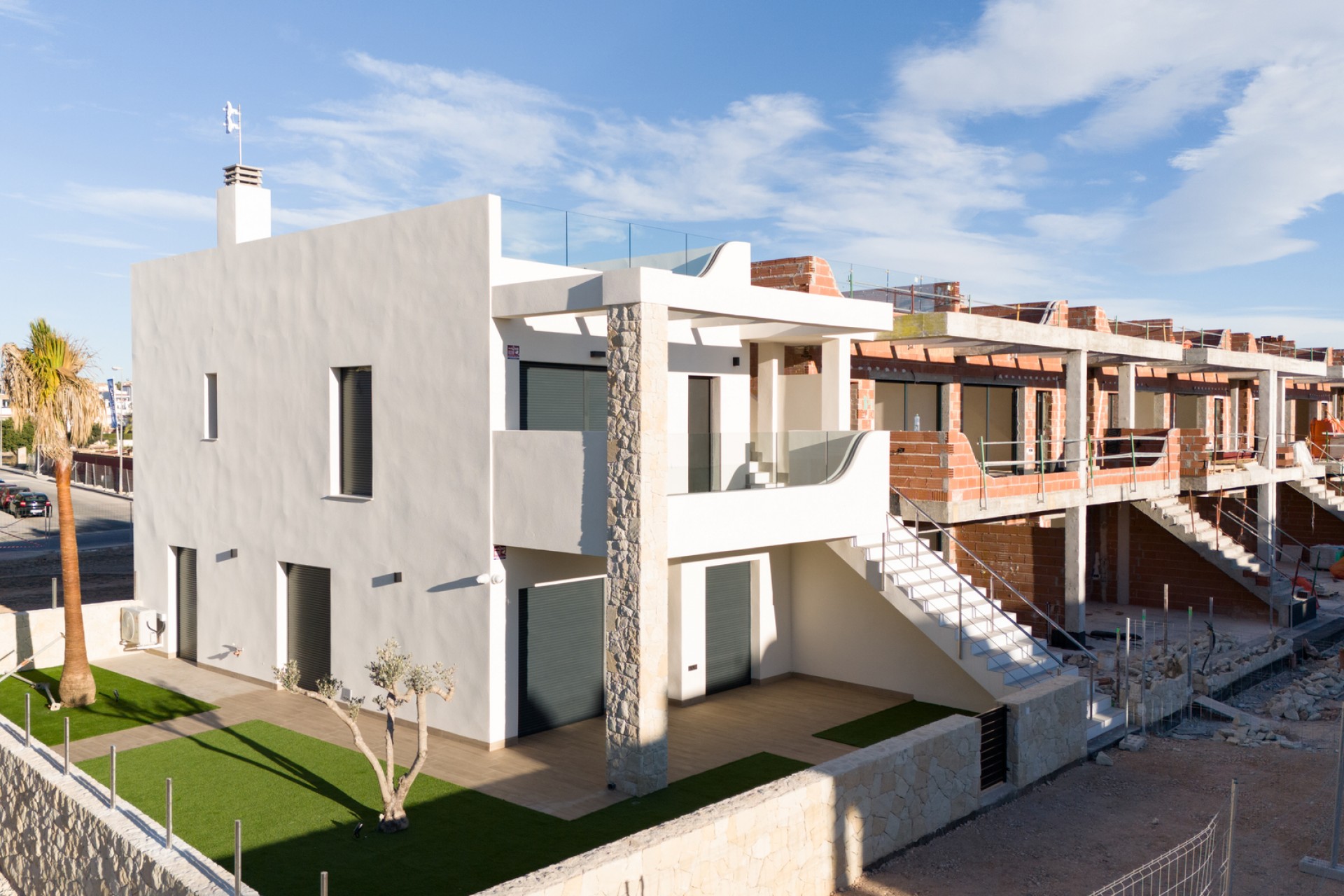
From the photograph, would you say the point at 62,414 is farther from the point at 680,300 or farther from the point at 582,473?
the point at 680,300

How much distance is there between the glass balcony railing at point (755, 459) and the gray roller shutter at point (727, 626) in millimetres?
2996

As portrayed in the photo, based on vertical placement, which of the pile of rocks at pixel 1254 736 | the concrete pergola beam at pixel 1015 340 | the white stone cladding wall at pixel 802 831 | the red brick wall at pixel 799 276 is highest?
the red brick wall at pixel 799 276

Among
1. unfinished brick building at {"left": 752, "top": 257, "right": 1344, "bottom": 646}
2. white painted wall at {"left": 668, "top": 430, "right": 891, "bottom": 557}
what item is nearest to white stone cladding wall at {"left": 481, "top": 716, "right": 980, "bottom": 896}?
white painted wall at {"left": 668, "top": 430, "right": 891, "bottom": 557}

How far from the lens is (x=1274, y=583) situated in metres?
27.2

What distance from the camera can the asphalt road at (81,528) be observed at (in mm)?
44719

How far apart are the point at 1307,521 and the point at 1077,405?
1826 centimetres

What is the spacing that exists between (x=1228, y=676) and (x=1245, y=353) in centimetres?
1408

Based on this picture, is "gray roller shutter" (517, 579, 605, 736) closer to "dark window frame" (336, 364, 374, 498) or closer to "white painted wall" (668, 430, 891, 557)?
"white painted wall" (668, 430, 891, 557)

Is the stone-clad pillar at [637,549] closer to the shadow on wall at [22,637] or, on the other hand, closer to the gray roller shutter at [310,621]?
the gray roller shutter at [310,621]

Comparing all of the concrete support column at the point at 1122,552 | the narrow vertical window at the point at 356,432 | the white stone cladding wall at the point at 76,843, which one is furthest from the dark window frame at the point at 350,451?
the concrete support column at the point at 1122,552

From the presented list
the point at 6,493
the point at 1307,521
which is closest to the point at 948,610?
the point at 1307,521

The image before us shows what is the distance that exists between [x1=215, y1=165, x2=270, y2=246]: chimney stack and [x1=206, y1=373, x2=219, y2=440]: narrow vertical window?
2732 mm

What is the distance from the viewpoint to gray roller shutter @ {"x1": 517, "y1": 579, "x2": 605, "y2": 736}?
54.5 ft

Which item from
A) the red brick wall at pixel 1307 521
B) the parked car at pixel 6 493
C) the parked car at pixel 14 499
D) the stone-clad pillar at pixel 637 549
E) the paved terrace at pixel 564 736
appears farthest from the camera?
the parked car at pixel 6 493
